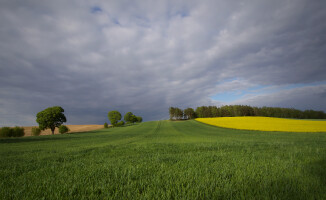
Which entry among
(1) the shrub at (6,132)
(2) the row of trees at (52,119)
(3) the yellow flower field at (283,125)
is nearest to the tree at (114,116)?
(2) the row of trees at (52,119)

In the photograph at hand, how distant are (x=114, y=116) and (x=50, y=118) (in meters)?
44.5

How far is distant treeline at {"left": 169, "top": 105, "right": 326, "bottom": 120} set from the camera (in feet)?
291

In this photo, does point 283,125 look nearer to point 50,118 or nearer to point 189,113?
point 50,118

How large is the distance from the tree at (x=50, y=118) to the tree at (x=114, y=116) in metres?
39.5

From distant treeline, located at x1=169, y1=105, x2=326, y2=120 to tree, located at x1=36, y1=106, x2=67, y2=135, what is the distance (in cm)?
8883

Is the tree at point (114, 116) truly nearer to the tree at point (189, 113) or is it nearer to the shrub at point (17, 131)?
the shrub at point (17, 131)

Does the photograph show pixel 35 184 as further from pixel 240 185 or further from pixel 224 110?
pixel 224 110

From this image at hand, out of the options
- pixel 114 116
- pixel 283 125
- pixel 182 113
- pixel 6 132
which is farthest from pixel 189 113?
pixel 6 132

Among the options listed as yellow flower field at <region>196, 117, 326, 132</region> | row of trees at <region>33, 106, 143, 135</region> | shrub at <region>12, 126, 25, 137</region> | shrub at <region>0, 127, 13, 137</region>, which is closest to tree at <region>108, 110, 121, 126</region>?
row of trees at <region>33, 106, 143, 135</region>

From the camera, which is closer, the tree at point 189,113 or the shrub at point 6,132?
the shrub at point 6,132

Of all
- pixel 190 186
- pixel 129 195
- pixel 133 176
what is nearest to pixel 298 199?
pixel 190 186

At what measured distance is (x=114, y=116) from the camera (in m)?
90.4

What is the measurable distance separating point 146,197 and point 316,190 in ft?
10.6

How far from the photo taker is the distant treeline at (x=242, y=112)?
88.8m
